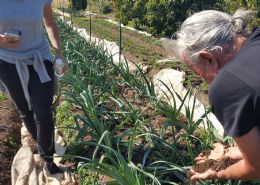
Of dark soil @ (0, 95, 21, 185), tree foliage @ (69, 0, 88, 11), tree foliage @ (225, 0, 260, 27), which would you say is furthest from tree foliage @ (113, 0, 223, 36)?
tree foliage @ (69, 0, 88, 11)

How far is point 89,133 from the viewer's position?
2922 mm

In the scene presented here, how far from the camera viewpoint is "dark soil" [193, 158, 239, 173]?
2135mm

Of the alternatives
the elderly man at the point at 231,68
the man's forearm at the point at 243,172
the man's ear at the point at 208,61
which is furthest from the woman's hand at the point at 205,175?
the man's ear at the point at 208,61

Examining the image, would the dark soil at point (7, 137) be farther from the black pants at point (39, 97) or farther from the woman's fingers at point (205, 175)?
the woman's fingers at point (205, 175)

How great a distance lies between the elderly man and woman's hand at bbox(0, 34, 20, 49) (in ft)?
4.19

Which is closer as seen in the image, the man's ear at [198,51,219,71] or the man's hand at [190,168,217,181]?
the man's ear at [198,51,219,71]

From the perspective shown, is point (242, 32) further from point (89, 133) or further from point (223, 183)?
point (89, 133)

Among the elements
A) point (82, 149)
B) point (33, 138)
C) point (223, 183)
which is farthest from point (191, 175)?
point (33, 138)

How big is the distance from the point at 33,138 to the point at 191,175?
5.11 feet

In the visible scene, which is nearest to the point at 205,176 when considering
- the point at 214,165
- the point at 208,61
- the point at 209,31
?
the point at 214,165

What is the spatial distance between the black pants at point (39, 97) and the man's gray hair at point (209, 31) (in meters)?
1.40

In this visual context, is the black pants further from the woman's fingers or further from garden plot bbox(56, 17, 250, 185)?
the woman's fingers

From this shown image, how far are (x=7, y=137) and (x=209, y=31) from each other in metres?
2.54

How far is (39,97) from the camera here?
2768mm
